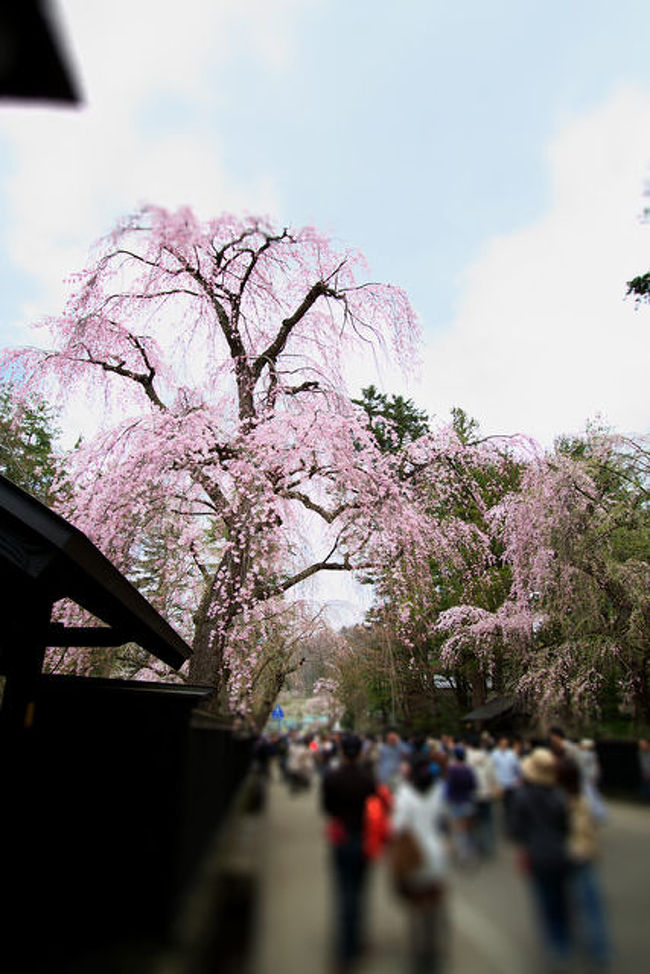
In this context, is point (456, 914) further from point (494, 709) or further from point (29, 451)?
point (29, 451)

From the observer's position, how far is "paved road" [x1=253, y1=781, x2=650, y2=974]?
1.23 metres

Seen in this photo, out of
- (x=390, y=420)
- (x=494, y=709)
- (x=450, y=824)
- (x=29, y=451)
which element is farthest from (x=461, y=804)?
(x=29, y=451)

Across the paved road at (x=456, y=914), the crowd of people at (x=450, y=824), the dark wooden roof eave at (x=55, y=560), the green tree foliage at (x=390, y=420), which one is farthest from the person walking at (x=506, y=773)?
the green tree foliage at (x=390, y=420)

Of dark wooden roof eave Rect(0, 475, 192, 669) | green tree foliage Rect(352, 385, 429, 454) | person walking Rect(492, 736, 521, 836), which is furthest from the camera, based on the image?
green tree foliage Rect(352, 385, 429, 454)

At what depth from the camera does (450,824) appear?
153 centimetres

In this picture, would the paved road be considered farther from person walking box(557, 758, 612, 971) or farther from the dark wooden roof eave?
the dark wooden roof eave

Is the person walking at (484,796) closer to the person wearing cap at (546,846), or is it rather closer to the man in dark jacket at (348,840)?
the person wearing cap at (546,846)

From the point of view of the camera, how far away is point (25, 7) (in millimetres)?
1217

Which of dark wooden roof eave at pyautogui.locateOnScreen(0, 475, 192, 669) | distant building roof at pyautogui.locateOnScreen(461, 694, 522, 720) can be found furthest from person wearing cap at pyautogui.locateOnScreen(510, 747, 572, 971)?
dark wooden roof eave at pyautogui.locateOnScreen(0, 475, 192, 669)

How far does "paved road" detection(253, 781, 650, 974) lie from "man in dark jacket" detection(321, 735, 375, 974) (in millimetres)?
29

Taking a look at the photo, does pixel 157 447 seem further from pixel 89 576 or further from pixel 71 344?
pixel 89 576

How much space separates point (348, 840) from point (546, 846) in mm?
502

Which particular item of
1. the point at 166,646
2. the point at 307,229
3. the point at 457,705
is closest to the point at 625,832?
the point at 457,705

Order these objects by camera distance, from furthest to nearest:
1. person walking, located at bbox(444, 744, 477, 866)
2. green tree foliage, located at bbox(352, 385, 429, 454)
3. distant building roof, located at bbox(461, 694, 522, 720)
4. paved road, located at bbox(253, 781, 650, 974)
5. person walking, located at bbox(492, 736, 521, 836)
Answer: green tree foliage, located at bbox(352, 385, 429, 454)
distant building roof, located at bbox(461, 694, 522, 720)
person walking, located at bbox(492, 736, 521, 836)
person walking, located at bbox(444, 744, 477, 866)
paved road, located at bbox(253, 781, 650, 974)
